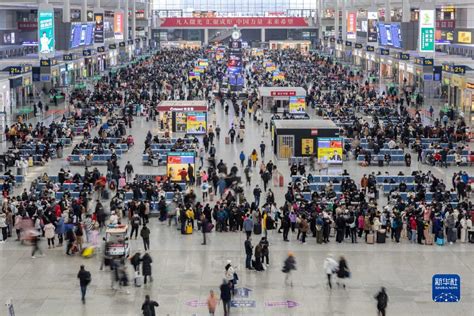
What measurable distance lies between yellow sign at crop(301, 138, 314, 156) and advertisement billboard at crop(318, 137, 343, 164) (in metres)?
1.05

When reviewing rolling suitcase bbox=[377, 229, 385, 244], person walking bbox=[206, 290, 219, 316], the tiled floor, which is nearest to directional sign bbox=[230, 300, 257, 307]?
the tiled floor

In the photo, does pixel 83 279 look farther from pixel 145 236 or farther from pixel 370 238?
pixel 370 238

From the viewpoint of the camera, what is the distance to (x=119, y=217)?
30.1 m

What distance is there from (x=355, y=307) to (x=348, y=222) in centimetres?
636

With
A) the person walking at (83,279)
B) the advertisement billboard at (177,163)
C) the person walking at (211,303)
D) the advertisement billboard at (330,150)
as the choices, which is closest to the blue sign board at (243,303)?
the person walking at (211,303)

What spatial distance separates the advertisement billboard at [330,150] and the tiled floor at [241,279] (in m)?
13.0

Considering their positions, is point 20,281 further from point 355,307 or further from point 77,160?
point 77,160

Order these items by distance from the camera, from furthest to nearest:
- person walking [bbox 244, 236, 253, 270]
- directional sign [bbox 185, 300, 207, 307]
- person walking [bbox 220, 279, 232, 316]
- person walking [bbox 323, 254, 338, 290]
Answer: person walking [bbox 244, 236, 253, 270]
person walking [bbox 323, 254, 338, 290]
directional sign [bbox 185, 300, 207, 307]
person walking [bbox 220, 279, 232, 316]

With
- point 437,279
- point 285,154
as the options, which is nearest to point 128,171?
point 285,154

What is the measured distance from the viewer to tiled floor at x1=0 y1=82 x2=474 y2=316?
70.7 feet

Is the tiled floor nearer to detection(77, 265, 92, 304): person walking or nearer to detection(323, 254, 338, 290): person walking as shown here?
detection(77, 265, 92, 304): person walking

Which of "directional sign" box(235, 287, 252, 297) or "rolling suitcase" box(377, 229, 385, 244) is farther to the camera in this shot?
"rolling suitcase" box(377, 229, 385, 244)

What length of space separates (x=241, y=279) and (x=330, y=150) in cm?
1845

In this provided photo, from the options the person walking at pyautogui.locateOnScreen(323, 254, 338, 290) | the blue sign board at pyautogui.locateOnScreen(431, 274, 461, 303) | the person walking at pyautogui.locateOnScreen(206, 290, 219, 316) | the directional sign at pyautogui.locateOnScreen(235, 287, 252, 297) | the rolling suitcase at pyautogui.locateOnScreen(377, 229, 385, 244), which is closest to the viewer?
the blue sign board at pyautogui.locateOnScreen(431, 274, 461, 303)
